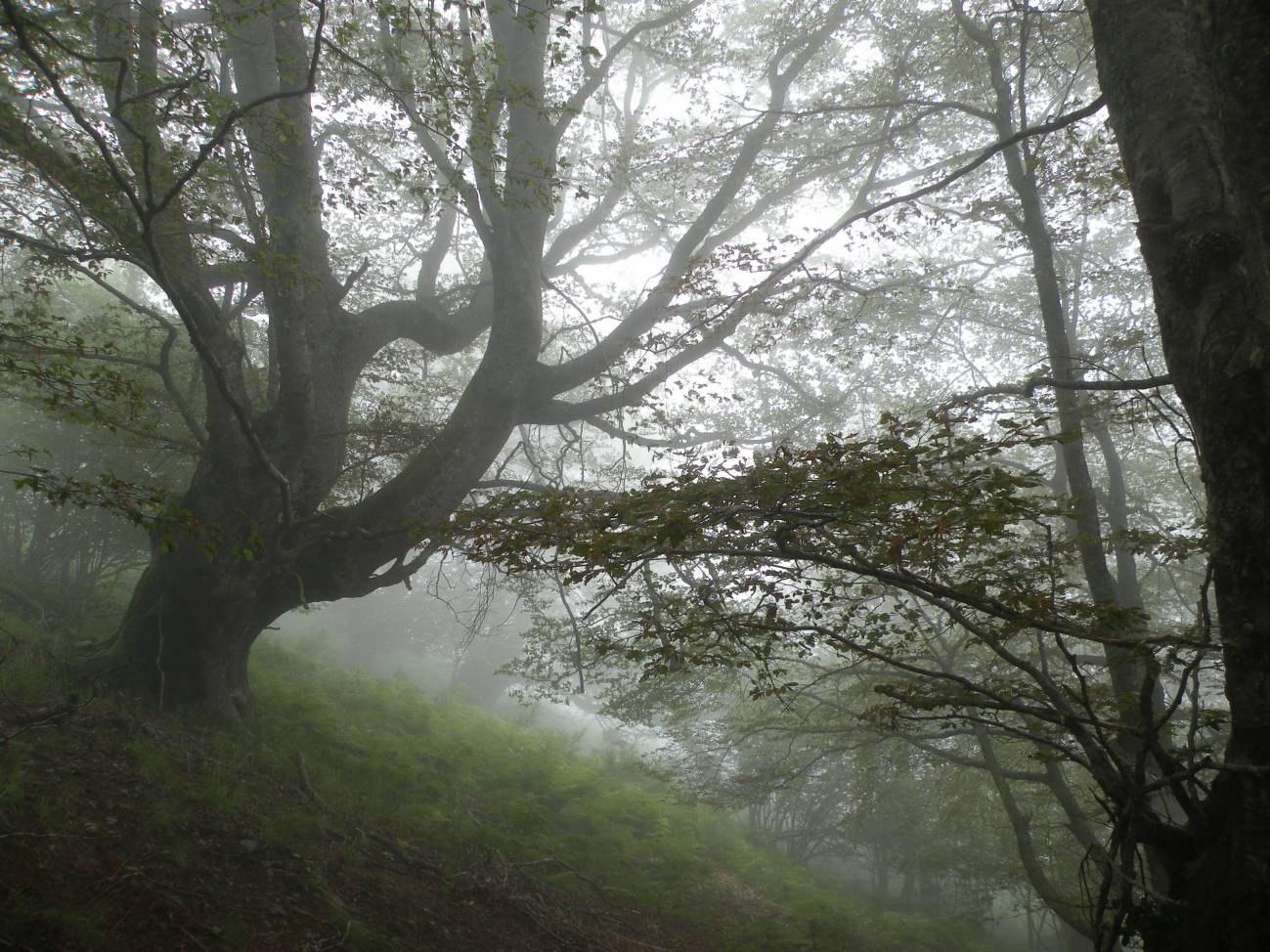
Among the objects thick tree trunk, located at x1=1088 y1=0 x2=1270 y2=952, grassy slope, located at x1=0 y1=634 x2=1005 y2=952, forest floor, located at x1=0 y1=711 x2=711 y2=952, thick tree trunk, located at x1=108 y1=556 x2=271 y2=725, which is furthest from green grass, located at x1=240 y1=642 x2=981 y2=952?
thick tree trunk, located at x1=1088 y1=0 x2=1270 y2=952

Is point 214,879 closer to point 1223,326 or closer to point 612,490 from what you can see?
point 612,490

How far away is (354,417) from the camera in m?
10.6

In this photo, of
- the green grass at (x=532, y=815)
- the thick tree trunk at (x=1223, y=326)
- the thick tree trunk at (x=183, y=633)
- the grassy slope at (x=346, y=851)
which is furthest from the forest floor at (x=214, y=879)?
the thick tree trunk at (x=1223, y=326)

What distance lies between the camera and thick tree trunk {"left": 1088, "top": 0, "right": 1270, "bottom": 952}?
2.24 metres

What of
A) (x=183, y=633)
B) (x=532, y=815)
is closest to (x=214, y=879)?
(x=183, y=633)

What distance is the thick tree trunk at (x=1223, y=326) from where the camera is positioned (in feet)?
7.34

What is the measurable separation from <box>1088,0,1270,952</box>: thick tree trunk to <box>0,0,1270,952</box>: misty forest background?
2cm

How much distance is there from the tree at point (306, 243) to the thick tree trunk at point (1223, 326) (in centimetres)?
308

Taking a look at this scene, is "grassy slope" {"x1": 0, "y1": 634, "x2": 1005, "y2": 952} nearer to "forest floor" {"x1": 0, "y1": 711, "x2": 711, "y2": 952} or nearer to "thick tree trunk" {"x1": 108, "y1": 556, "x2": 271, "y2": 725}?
"forest floor" {"x1": 0, "y1": 711, "x2": 711, "y2": 952}

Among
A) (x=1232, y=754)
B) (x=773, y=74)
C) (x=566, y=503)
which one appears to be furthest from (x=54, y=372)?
(x=773, y=74)

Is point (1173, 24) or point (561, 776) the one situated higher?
point (1173, 24)

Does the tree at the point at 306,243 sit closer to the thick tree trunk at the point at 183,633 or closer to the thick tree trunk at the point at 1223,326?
the thick tree trunk at the point at 183,633

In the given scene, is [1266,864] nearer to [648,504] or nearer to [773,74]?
[648,504]

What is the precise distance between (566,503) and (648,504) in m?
0.65
